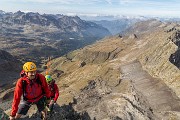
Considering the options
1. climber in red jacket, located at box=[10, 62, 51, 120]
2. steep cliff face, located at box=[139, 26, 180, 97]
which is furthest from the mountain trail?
climber in red jacket, located at box=[10, 62, 51, 120]

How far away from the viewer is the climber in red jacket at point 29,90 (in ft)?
57.9

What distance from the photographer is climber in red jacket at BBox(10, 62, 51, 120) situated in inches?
695

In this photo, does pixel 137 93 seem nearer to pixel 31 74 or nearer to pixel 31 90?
pixel 31 90

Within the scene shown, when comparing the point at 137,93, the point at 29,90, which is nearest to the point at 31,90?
the point at 29,90

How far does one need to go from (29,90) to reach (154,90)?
60568mm

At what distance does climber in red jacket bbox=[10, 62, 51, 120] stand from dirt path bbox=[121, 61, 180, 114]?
43692 millimetres

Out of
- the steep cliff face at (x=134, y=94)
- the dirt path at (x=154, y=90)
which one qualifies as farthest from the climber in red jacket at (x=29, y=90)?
the dirt path at (x=154, y=90)

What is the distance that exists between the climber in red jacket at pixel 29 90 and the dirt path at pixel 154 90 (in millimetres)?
43692

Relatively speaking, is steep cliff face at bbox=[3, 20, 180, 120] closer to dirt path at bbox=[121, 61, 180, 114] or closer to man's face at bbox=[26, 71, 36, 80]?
dirt path at bbox=[121, 61, 180, 114]

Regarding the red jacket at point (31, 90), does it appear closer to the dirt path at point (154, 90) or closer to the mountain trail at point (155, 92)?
the mountain trail at point (155, 92)

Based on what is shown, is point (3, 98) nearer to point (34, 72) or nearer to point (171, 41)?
point (171, 41)

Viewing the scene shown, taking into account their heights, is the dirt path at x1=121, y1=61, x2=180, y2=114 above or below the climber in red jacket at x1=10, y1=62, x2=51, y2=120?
below

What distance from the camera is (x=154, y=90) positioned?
75812mm

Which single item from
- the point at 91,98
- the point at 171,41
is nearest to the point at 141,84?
the point at 91,98
